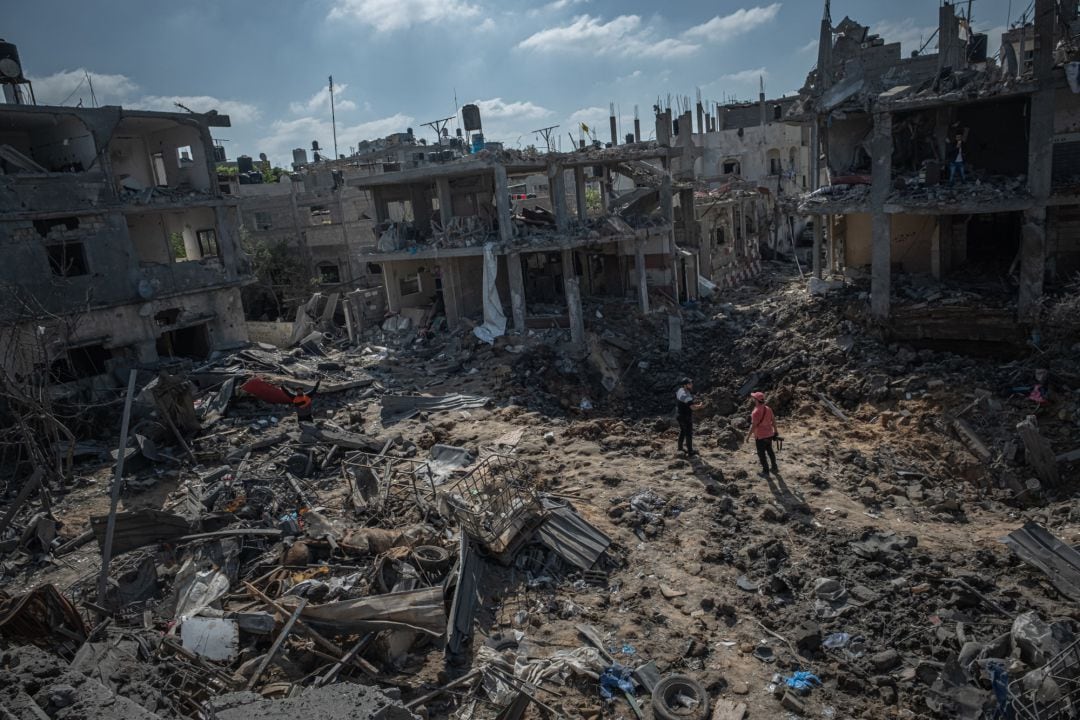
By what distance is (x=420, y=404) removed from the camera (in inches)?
682

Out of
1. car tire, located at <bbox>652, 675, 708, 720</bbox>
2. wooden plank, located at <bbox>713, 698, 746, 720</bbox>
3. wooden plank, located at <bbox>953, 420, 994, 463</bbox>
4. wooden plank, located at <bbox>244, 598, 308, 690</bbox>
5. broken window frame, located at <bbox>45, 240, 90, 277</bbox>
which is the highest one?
broken window frame, located at <bbox>45, 240, 90, 277</bbox>

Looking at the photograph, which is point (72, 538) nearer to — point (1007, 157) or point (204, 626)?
point (204, 626)

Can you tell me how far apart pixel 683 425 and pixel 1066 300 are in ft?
31.7

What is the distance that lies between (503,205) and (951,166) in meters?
12.6

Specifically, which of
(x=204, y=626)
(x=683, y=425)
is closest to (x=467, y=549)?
(x=204, y=626)

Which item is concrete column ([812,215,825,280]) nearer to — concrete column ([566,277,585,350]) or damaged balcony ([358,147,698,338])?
damaged balcony ([358,147,698,338])

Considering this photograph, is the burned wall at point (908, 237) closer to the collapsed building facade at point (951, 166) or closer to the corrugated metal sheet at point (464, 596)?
the collapsed building facade at point (951, 166)

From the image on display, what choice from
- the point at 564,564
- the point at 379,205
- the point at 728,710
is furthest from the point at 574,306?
the point at 728,710

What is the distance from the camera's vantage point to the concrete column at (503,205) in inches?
859

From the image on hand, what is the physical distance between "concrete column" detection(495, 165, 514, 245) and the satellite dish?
48.5 ft

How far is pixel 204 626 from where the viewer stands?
24.4 ft

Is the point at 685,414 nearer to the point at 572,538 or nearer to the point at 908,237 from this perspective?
the point at 572,538

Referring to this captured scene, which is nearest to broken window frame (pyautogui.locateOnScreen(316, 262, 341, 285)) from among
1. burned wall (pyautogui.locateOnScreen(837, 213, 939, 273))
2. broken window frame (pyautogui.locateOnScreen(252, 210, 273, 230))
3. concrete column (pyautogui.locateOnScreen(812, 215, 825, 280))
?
broken window frame (pyautogui.locateOnScreen(252, 210, 273, 230))

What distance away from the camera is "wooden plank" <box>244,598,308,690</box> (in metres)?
6.89
